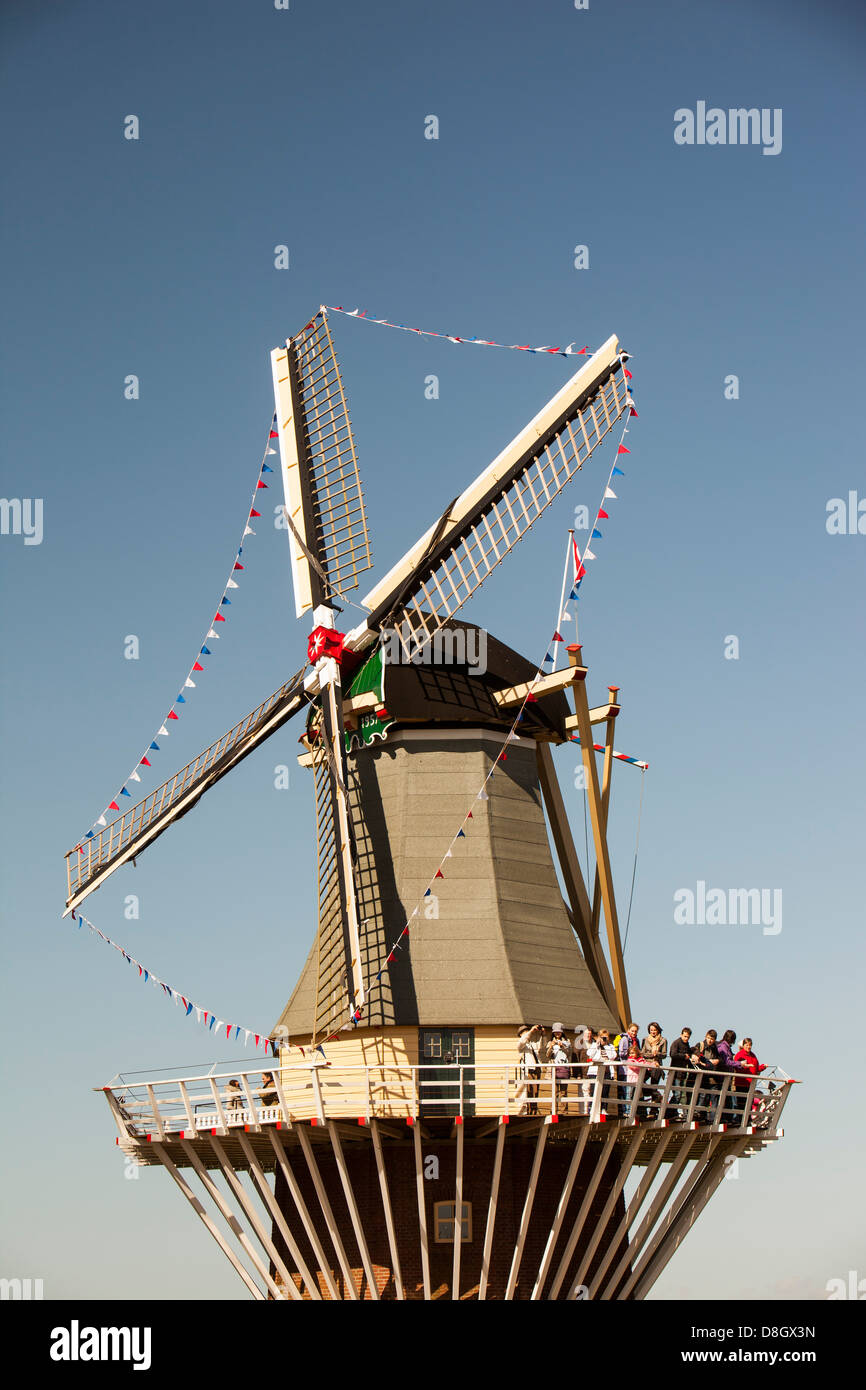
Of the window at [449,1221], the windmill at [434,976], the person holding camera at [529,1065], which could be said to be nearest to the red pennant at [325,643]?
the windmill at [434,976]

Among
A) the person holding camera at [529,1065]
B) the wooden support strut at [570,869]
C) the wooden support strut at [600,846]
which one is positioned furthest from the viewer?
the wooden support strut at [570,869]

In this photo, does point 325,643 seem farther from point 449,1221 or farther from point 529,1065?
point 449,1221

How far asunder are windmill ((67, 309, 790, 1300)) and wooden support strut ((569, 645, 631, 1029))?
35 mm

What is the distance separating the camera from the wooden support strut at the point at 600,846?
23609 millimetres

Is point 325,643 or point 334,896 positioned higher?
point 325,643

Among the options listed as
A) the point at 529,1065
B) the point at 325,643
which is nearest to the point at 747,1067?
the point at 529,1065

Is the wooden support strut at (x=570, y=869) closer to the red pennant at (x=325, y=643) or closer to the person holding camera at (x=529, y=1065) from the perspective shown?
the person holding camera at (x=529, y=1065)

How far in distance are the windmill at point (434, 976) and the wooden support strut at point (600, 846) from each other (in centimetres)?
3

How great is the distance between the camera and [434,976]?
74.2ft

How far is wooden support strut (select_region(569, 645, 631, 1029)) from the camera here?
2361 cm

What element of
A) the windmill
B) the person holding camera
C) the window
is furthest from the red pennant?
the window

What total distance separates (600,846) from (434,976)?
10.6 ft
